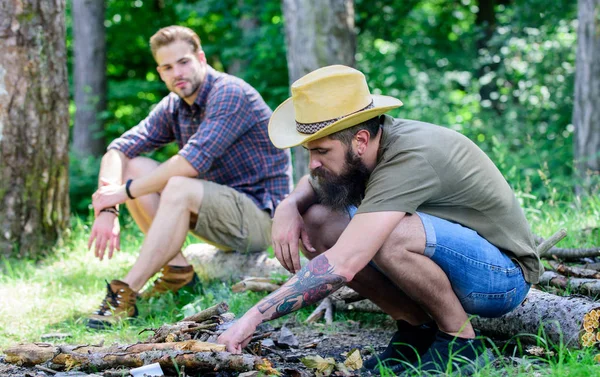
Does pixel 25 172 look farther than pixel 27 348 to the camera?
Yes

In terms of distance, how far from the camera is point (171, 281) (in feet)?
16.2

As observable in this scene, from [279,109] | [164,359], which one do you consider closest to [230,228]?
[279,109]

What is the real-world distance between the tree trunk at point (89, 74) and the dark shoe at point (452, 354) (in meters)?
10.2

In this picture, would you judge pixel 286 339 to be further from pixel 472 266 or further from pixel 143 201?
pixel 143 201

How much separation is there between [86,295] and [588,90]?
207 inches

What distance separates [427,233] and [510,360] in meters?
0.78

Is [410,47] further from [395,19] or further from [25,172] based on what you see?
[25,172]

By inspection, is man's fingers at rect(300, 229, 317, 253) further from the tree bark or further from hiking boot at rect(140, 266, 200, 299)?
hiking boot at rect(140, 266, 200, 299)

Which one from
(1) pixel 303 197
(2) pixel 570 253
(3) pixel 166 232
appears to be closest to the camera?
(1) pixel 303 197

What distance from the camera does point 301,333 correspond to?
405cm

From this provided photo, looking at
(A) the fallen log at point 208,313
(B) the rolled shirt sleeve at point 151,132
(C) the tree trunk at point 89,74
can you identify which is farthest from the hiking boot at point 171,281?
(C) the tree trunk at point 89,74

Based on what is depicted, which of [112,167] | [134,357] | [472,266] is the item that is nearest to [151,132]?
[112,167]

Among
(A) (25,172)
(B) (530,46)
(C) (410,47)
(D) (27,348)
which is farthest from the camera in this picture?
(C) (410,47)

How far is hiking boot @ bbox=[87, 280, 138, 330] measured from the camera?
4344mm
